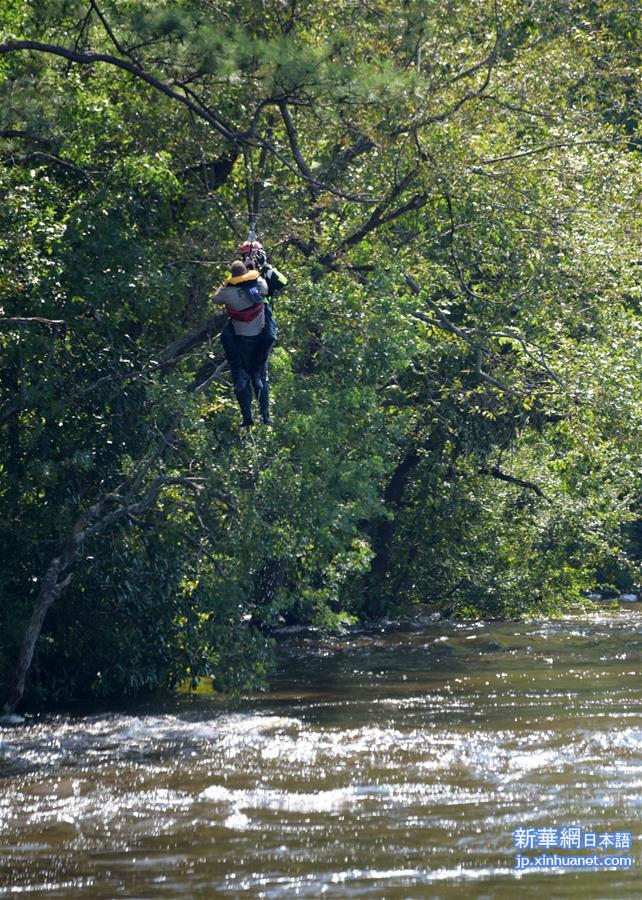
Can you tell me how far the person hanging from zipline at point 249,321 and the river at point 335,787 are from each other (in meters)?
3.15

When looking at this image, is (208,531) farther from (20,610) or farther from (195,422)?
(20,610)

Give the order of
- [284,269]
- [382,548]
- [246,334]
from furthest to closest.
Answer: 1. [382,548]
2. [284,269]
3. [246,334]

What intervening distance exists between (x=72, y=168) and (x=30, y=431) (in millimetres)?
2936

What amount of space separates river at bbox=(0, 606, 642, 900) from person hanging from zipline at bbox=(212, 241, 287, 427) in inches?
124

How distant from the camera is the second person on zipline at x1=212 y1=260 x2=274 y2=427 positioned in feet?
34.6

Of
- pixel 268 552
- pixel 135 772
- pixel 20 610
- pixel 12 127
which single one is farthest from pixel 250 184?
pixel 135 772

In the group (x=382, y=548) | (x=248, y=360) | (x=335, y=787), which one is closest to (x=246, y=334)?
(x=248, y=360)

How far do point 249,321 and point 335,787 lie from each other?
390 cm

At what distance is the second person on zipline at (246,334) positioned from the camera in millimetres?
10539

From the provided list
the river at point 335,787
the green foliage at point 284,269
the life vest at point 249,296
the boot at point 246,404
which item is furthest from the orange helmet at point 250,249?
the river at point 335,787

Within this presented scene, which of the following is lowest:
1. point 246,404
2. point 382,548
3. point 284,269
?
point 382,548

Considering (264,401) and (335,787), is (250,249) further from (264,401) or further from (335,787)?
(335,787)

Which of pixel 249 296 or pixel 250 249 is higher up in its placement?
pixel 250 249

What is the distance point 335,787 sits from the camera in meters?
10.2
